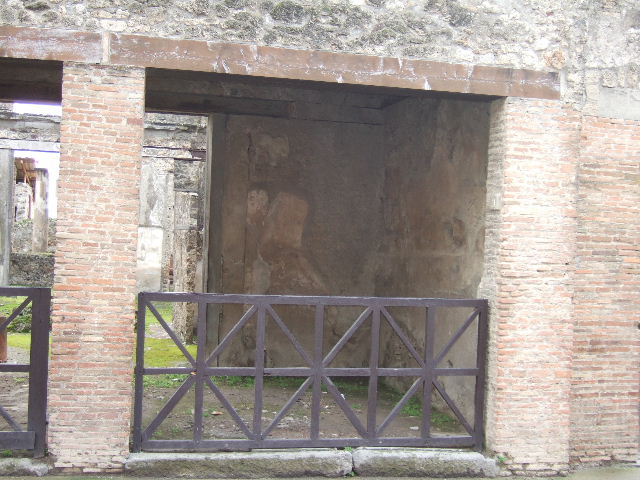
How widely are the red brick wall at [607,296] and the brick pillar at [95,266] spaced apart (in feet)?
13.4

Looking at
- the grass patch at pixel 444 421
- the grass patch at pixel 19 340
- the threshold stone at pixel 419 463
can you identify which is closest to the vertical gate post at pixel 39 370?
the threshold stone at pixel 419 463

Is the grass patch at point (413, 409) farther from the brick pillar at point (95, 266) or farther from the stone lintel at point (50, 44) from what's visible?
the stone lintel at point (50, 44)

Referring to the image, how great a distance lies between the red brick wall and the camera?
6.71 metres

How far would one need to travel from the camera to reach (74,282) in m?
5.71

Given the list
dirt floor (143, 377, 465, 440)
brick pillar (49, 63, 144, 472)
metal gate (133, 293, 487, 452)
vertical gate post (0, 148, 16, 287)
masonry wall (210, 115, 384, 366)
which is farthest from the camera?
vertical gate post (0, 148, 16, 287)

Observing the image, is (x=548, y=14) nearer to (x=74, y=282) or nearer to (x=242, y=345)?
(x=74, y=282)

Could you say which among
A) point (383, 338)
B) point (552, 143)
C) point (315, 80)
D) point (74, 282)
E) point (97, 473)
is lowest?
point (97, 473)

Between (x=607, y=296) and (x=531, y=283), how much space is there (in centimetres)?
92

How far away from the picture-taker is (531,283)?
643 centimetres

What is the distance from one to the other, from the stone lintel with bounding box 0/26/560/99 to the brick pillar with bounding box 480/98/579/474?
0.25 metres

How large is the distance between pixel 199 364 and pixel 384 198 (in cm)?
445

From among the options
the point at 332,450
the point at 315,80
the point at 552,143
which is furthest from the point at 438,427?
the point at 315,80

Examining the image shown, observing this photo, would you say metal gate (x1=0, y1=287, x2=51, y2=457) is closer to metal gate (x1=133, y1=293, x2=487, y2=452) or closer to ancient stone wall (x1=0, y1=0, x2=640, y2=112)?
metal gate (x1=133, y1=293, x2=487, y2=452)

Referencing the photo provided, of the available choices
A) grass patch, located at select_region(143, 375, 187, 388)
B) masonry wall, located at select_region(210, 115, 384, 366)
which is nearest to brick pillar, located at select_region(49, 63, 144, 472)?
→ grass patch, located at select_region(143, 375, 187, 388)
